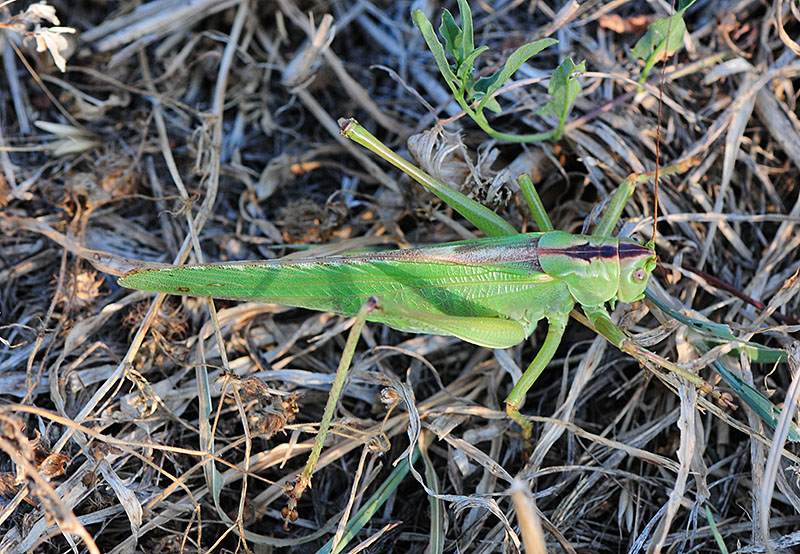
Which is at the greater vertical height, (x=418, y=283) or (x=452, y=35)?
(x=452, y=35)

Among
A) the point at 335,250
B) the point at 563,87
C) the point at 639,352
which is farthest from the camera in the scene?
the point at 335,250

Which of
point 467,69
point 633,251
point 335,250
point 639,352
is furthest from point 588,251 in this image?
point 335,250

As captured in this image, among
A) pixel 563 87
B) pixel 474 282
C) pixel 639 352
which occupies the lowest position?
pixel 639 352

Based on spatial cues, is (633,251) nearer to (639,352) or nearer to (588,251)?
(588,251)

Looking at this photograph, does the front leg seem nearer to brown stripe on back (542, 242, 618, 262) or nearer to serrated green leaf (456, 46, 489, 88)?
brown stripe on back (542, 242, 618, 262)

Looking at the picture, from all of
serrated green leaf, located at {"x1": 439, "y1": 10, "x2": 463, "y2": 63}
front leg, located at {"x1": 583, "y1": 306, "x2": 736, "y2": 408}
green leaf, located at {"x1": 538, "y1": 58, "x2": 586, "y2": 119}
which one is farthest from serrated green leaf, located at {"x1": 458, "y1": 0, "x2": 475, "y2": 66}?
front leg, located at {"x1": 583, "y1": 306, "x2": 736, "y2": 408}

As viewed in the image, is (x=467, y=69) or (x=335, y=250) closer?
(x=467, y=69)

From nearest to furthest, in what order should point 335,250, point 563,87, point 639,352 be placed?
point 639,352 → point 563,87 → point 335,250

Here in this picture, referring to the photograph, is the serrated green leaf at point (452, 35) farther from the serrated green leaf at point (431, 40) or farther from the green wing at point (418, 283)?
the green wing at point (418, 283)
